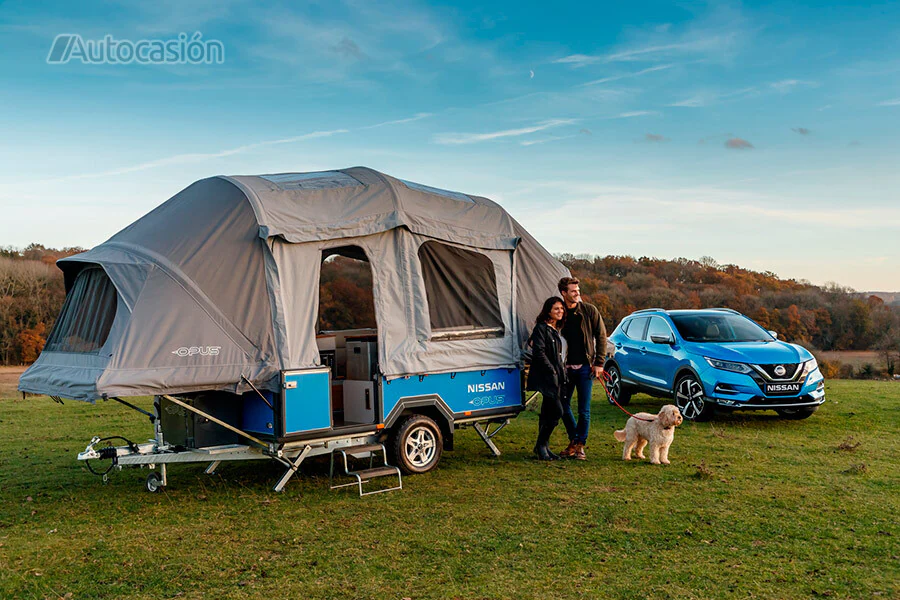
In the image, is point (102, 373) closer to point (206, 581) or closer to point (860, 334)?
point (206, 581)

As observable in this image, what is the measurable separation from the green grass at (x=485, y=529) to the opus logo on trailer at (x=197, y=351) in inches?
58.7

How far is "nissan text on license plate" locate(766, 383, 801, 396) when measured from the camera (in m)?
11.7

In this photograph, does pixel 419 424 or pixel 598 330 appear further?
pixel 598 330

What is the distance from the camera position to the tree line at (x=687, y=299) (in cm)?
3158

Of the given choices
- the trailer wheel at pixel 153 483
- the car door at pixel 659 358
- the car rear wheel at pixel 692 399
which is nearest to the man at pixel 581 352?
the car rear wheel at pixel 692 399

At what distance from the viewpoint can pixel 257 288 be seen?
25.1 feet

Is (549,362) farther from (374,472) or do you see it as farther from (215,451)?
(215,451)

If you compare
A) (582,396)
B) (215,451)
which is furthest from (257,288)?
(582,396)

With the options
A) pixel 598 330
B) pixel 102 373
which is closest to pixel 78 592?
pixel 102 373

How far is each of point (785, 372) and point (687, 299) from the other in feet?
83.9

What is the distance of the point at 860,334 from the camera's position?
35.8 metres

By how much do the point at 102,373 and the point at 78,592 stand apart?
2029mm

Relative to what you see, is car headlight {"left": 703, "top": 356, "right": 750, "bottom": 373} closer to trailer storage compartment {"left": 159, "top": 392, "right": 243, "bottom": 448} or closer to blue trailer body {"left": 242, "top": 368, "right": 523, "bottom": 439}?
blue trailer body {"left": 242, "top": 368, "right": 523, "bottom": 439}

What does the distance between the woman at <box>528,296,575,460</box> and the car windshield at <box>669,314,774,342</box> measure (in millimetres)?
4383
